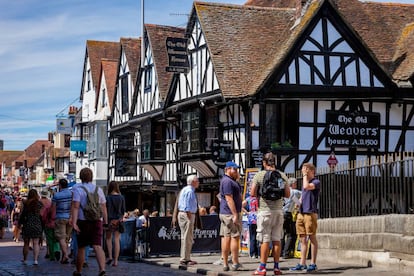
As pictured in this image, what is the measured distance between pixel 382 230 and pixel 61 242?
6.46 metres

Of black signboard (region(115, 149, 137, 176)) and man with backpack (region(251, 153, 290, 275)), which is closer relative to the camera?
A: man with backpack (region(251, 153, 290, 275))

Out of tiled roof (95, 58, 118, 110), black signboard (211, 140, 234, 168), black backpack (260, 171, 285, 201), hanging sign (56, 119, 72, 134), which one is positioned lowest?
black backpack (260, 171, 285, 201)

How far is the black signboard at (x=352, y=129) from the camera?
27016 millimetres

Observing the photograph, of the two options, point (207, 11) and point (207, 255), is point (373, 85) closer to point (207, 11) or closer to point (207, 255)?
point (207, 11)

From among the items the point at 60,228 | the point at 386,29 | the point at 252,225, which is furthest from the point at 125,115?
the point at 60,228

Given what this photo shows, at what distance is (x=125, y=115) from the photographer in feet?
135

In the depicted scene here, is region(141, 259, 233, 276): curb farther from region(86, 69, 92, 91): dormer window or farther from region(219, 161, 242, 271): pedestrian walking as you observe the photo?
region(86, 69, 92, 91): dormer window

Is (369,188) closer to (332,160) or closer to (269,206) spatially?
(269,206)

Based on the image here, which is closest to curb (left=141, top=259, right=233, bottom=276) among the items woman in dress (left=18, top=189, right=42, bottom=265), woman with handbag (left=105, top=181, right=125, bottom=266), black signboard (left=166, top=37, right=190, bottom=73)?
woman with handbag (left=105, top=181, right=125, bottom=266)

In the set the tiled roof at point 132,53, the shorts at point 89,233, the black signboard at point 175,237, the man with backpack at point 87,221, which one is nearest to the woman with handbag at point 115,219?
the black signboard at point 175,237

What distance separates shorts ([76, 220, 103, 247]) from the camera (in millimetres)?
11848

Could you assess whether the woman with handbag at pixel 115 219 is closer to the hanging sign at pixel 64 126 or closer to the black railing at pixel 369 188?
the black railing at pixel 369 188

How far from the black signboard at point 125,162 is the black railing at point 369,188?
78.3 ft

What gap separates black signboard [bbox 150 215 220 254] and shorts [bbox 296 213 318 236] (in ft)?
19.4
